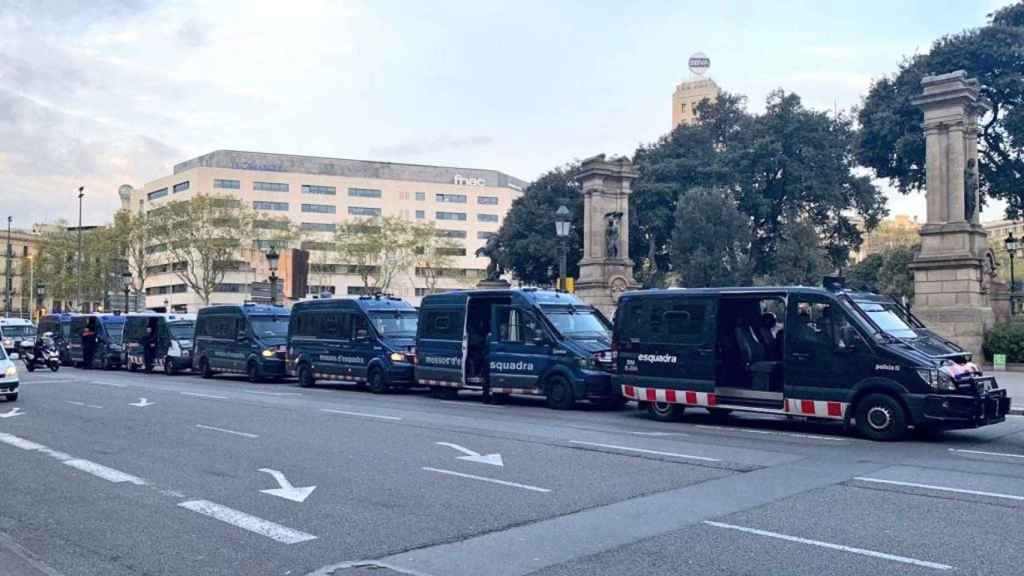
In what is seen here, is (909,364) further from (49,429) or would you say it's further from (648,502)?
(49,429)

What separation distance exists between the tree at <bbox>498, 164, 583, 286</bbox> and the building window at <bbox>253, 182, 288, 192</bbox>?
48.1 m

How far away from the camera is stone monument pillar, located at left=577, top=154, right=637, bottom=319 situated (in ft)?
131

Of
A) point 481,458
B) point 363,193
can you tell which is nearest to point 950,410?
point 481,458

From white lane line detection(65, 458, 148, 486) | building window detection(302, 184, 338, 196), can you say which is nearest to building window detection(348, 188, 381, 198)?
building window detection(302, 184, 338, 196)

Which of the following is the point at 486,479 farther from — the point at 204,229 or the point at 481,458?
the point at 204,229

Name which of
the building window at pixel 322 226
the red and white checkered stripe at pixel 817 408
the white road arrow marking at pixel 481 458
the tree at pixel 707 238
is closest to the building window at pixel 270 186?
the building window at pixel 322 226

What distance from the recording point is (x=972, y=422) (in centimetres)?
1270

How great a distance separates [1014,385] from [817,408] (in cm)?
1078

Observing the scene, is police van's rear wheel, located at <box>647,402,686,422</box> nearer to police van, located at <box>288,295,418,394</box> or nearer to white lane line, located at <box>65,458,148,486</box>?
police van, located at <box>288,295,418,394</box>

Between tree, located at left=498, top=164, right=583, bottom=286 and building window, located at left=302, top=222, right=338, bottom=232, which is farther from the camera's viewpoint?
building window, located at left=302, top=222, right=338, bottom=232

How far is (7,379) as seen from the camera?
19.4 metres

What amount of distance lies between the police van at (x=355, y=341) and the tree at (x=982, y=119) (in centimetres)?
2773

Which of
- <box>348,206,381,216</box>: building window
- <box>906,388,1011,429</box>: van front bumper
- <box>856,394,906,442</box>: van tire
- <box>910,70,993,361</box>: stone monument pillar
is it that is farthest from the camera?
<box>348,206,381,216</box>: building window

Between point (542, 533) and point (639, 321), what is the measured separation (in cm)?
939
